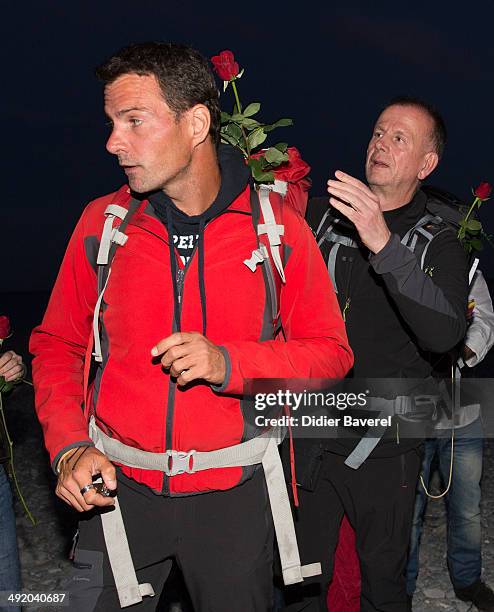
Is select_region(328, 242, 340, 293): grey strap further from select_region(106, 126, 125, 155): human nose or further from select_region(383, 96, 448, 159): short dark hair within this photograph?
select_region(106, 126, 125, 155): human nose

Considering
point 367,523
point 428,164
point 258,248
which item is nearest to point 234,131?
point 258,248

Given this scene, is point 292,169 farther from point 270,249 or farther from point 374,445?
point 374,445

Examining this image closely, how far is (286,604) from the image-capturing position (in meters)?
4.31

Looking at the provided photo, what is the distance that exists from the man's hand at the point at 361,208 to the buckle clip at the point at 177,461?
4.58 ft

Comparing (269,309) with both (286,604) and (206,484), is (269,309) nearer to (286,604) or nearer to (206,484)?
(206,484)

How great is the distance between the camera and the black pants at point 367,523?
4211 millimetres

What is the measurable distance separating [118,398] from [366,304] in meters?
1.71

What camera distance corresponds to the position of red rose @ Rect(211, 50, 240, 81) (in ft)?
11.2

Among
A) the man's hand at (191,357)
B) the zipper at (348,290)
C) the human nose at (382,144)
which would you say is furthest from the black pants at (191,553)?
the human nose at (382,144)

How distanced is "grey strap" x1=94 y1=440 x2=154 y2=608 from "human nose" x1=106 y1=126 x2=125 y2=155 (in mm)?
1315

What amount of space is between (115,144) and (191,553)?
5.01 feet

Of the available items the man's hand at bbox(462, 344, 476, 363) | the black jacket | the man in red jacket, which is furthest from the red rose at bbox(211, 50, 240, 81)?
the man's hand at bbox(462, 344, 476, 363)

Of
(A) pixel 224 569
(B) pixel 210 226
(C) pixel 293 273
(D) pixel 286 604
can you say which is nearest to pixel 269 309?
(C) pixel 293 273

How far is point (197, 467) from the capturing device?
9.60 feet
